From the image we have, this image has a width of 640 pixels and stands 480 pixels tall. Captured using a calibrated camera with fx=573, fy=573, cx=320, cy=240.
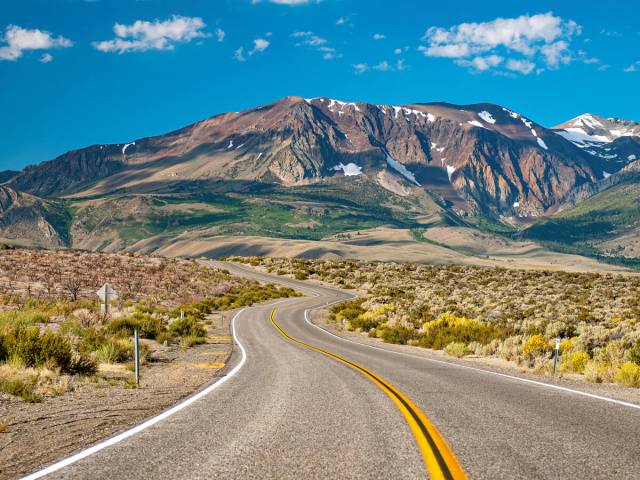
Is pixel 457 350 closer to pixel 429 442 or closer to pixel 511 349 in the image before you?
pixel 511 349

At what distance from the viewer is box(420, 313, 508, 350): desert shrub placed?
25516mm

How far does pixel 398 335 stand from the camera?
29.5m

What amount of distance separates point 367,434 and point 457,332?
20078mm

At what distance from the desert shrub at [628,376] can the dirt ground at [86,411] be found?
33.6ft

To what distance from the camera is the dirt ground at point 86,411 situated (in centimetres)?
721

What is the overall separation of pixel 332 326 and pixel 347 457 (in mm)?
32542

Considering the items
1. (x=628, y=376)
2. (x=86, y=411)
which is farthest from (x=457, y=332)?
(x=86, y=411)

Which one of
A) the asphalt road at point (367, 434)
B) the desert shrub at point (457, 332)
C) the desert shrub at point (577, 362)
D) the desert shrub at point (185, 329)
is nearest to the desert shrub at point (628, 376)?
the asphalt road at point (367, 434)

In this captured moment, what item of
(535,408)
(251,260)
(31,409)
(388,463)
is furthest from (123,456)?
(251,260)

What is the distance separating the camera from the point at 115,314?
30.1m

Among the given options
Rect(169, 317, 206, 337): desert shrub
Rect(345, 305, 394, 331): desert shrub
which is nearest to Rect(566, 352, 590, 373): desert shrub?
Rect(169, 317, 206, 337): desert shrub

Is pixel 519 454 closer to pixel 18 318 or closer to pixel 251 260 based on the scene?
pixel 18 318

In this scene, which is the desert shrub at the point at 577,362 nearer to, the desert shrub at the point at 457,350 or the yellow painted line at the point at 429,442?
the desert shrub at the point at 457,350

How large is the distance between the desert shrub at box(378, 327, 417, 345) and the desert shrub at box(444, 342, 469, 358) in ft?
18.4
